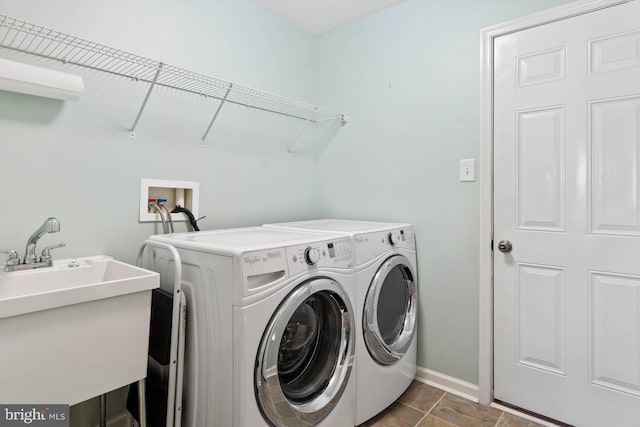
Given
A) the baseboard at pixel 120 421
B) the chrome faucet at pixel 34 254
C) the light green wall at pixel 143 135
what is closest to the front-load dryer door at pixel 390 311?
the light green wall at pixel 143 135

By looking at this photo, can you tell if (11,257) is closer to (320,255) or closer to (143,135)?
(143,135)

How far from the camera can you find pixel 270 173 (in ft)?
7.72

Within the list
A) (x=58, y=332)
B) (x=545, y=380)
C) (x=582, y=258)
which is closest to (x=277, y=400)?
(x=58, y=332)

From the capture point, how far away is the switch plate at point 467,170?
1918mm

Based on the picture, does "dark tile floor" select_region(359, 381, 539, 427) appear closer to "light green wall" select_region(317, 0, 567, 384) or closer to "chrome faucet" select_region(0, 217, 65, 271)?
"light green wall" select_region(317, 0, 567, 384)

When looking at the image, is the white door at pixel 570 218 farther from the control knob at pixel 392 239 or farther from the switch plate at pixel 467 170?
the control knob at pixel 392 239

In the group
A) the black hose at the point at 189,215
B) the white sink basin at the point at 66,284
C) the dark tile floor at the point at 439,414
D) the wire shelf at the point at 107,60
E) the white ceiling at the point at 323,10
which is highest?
the white ceiling at the point at 323,10

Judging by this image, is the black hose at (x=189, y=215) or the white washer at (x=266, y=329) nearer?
the white washer at (x=266, y=329)

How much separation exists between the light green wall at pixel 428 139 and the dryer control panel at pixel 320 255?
0.74 meters

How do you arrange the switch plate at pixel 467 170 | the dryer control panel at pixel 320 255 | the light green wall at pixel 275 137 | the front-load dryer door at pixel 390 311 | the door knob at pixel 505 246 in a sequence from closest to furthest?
the dryer control panel at pixel 320 255
the light green wall at pixel 275 137
the front-load dryer door at pixel 390 311
the door knob at pixel 505 246
the switch plate at pixel 467 170

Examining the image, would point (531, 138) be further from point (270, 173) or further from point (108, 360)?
point (108, 360)

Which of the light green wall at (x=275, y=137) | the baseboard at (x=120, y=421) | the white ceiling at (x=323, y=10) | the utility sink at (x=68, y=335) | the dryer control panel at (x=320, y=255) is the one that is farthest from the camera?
the white ceiling at (x=323, y=10)

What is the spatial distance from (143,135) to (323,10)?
1432 millimetres

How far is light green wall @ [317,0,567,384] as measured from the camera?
1.94 metres
